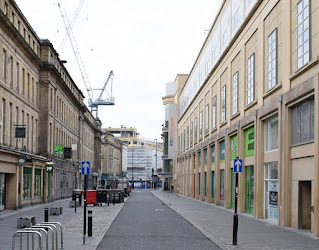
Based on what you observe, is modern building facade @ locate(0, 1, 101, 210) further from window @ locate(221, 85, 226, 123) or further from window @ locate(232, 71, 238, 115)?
window @ locate(221, 85, 226, 123)

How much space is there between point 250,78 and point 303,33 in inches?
393

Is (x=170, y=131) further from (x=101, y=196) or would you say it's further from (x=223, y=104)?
(x=223, y=104)

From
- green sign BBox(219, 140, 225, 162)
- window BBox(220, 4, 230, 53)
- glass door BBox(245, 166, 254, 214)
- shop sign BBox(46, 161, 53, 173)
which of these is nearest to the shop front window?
shop sign BBox(46, 161, 53, 173)

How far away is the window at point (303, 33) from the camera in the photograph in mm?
20969

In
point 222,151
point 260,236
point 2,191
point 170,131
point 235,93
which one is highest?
point 170,131

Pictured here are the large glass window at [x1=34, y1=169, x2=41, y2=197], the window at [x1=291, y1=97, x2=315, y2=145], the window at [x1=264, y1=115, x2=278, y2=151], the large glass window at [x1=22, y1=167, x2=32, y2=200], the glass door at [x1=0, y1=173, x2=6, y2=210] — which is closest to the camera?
the window at [x1=291, y1=97, x2=315, y2=145]

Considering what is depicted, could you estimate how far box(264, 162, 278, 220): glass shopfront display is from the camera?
25.9m

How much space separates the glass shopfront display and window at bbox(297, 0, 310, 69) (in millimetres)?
6156

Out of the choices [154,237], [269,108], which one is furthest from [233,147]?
[154,237]

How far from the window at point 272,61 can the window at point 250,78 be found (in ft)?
11.1

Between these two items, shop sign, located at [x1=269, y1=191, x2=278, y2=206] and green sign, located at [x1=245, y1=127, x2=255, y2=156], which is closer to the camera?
shop sign, located at [x1=269, y1=191, x2=278, y2=206]

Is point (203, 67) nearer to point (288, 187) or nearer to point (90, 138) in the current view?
point (288, 187)

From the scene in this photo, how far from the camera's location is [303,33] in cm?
2150

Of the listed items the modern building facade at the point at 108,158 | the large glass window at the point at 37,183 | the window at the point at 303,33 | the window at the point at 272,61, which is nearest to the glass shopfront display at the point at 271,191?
the window at the point at 272,61
